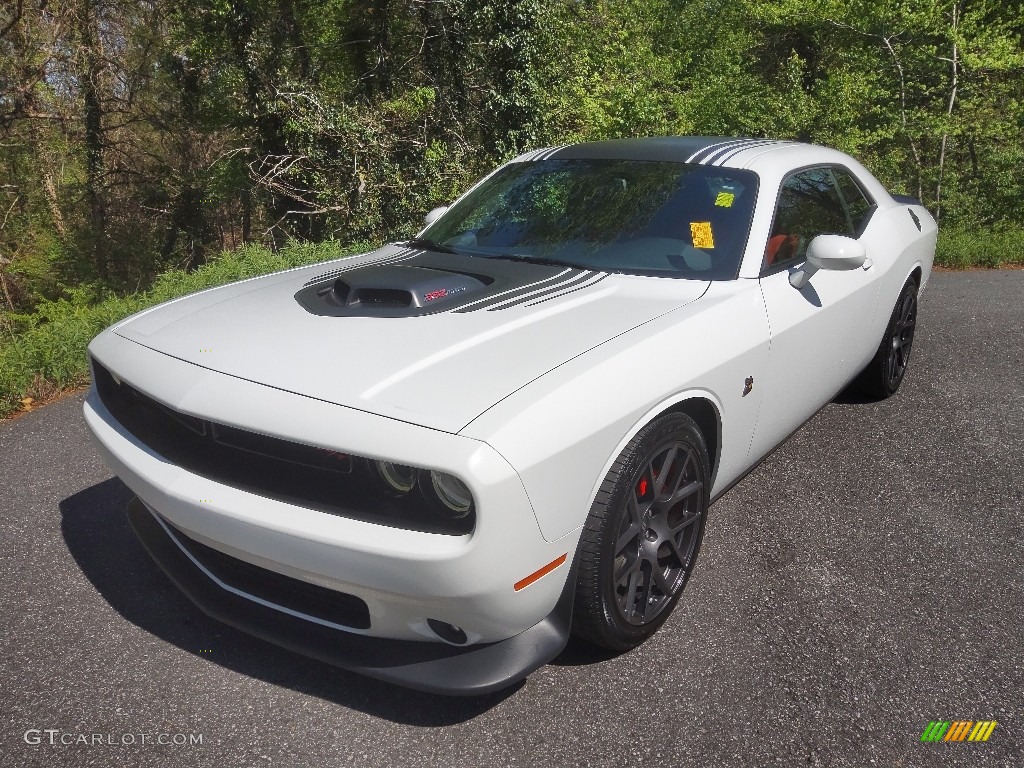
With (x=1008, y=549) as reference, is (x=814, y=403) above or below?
above

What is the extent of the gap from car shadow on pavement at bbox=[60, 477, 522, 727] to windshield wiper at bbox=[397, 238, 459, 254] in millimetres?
1664

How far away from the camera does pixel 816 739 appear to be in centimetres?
211

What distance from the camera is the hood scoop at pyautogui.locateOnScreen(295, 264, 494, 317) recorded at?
2557 millimetres

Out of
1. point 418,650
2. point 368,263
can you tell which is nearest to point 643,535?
point 418,650

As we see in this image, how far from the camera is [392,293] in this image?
8.61ft

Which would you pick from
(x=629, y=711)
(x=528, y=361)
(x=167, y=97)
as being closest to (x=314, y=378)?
(x=528, y=361)

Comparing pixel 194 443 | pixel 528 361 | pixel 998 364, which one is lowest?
pixel 998 364

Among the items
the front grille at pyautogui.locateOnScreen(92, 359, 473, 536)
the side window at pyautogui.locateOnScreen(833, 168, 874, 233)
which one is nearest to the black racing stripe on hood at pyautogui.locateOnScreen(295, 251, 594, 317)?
the front grille at pyautogui.locateOnScreen(92, 359, 473, 536)

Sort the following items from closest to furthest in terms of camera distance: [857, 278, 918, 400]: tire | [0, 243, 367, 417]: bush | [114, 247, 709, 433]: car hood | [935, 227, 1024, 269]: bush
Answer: [114, 247, 709, 433]: car hood, [857, 278, 918, 400]: tire, [0, 243, 367, 417]: bush, [935, 227, 1024, 269]: bush

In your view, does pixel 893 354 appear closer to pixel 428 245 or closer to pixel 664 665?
pixel 428 245

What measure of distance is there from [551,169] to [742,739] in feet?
8.25

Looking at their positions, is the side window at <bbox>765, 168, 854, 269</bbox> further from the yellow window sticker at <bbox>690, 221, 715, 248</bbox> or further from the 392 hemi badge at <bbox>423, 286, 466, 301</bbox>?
the 392 hemi badge at <bbox>423, 286, 466, 301</bbox>

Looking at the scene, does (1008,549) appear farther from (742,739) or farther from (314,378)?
(314,378)

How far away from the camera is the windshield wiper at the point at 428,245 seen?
3.41 meters
